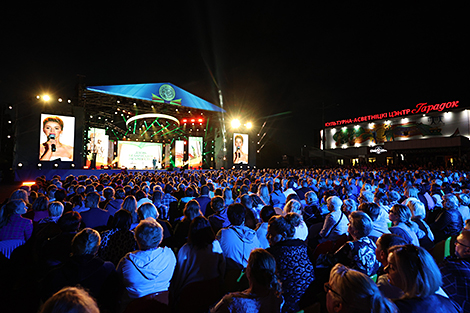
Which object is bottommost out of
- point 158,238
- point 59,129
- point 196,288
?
point 196,288

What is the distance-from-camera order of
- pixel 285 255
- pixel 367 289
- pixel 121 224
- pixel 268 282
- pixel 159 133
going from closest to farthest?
pixel 367 289, pixel 268 282, pixel 285 255, pixel 121 224, pixel 159 133

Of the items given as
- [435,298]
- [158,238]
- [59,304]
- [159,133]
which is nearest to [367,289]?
[435,298]

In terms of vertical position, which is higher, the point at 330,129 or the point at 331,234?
the point at 330,129

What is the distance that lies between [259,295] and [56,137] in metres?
26.1

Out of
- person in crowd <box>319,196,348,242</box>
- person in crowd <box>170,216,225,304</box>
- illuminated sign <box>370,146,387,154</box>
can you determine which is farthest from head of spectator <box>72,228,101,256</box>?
illuminated sign <box>370,146,387,154</box>

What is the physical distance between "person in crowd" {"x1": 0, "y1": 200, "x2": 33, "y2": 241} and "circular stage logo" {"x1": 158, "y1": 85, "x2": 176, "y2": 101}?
79.2 feet

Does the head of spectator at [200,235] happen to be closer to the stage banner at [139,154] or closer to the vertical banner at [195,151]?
the stage banner at [139,154]

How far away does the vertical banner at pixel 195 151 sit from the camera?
3262 cm

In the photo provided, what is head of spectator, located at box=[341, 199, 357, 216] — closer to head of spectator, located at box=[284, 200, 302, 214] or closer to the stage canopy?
head of spectator, located at box=[284, 200, 302, 214]

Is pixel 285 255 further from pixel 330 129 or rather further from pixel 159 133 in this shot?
pixel 330 129

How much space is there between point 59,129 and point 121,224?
78.5 feet

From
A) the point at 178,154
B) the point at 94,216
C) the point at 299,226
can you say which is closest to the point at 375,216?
the point at 299,226

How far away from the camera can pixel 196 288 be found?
8.16ft

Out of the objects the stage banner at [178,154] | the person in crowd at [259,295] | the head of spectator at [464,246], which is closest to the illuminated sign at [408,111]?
the stage banner at [178,154]
